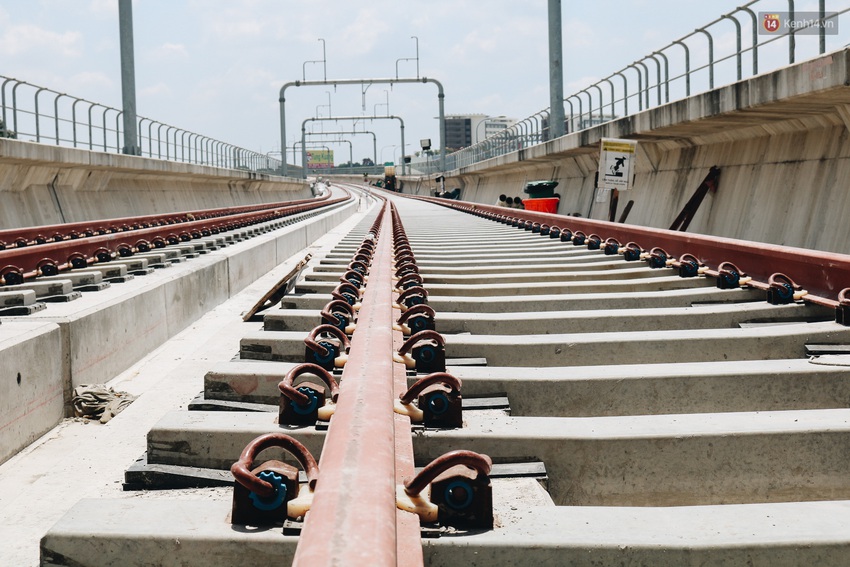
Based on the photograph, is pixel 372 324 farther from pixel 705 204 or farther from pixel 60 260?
pixel 705 204

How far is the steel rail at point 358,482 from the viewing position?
131 centimetres

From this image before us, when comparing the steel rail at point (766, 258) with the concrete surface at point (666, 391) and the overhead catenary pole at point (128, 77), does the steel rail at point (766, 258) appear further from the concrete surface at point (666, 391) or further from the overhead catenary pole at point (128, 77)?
the overhead catenary pole at point (128, 77)

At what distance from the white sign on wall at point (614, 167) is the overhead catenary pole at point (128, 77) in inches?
544

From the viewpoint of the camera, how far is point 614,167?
501 inches

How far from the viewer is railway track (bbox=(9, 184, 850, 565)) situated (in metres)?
1.69

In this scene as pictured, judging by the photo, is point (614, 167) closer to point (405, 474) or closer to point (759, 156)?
point (759, 156)

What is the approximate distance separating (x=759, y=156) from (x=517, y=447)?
9824 mm

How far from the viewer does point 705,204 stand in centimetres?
1252

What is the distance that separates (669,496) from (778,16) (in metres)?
9.31

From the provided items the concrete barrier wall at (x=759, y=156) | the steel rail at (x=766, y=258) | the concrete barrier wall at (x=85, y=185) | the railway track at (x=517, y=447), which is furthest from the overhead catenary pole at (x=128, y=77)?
the railway track at (x=517, y=447)

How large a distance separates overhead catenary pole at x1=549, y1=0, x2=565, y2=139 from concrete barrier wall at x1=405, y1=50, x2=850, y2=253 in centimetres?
426

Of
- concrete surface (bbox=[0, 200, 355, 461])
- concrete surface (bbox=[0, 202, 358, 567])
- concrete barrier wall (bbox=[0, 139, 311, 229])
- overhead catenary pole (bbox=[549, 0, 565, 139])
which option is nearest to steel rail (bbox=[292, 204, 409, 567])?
concrete surface (bbox=[0, 202, 358, 567])

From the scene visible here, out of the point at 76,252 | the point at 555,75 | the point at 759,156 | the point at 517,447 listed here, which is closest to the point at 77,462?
the point at 517,447

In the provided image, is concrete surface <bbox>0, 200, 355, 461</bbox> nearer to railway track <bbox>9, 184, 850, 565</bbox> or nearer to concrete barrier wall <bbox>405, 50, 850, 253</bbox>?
railway track <bbox>9, 184, 850, 565</bbox>
